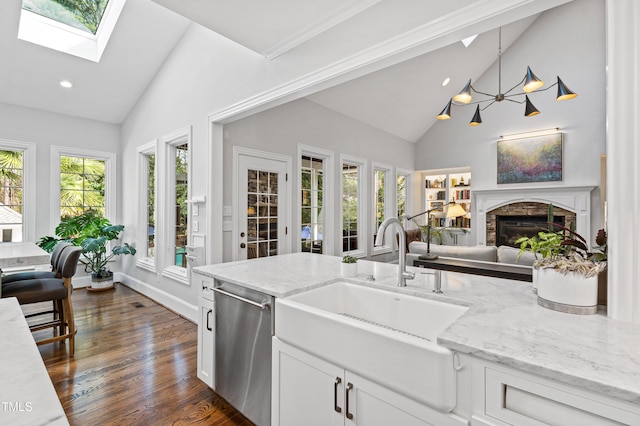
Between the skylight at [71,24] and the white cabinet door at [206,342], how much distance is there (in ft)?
12.0

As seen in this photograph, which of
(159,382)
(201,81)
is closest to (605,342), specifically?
(159,382)

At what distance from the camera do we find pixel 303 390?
1.46 m

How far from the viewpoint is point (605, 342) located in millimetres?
1023

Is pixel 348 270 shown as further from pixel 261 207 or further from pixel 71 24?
pixel 71 24

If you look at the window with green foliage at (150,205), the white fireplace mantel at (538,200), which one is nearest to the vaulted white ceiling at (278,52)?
the window with green foliage at (150,205)

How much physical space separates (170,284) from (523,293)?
391 centimetres

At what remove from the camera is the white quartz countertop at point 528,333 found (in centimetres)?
86

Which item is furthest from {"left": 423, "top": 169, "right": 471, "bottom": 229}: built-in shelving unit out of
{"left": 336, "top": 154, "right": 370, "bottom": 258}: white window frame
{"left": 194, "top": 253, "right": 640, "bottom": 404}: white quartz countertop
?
{"left": 194, "top": 253, "right": 640, "bottom": 404}: white quartz countertop

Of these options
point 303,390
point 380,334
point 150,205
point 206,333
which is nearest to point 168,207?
point 150,205

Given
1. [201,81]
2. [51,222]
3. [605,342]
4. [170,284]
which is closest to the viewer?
[605,342]

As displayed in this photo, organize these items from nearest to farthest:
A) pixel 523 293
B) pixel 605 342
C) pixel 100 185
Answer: pixel 605 342, pixel 523 293, pixel 100 185

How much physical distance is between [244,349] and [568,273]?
1609 millimetres

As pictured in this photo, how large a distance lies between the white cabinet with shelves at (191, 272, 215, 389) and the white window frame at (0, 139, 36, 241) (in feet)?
13.0

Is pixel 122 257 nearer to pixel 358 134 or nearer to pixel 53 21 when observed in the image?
pixel 53 21
